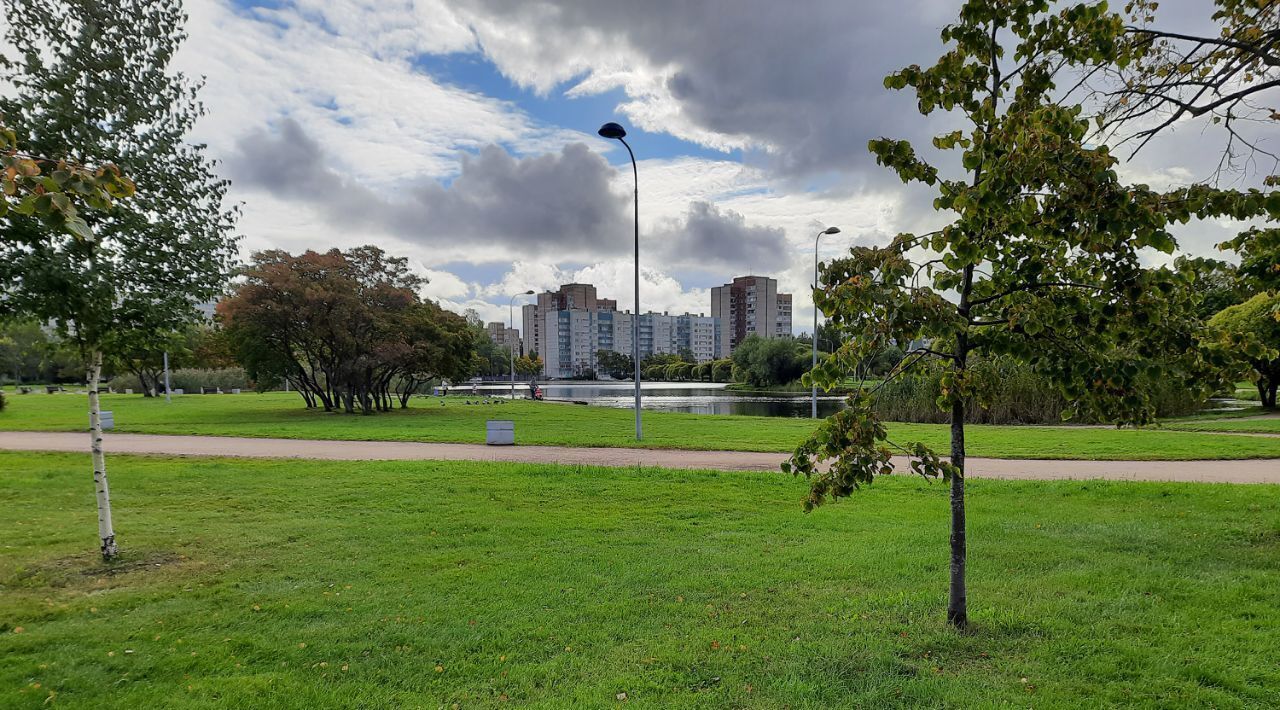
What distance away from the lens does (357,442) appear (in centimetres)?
1841

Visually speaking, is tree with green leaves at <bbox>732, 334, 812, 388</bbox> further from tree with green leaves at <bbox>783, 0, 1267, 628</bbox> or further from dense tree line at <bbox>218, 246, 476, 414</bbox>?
tree with green leaves at <bbox>783, 0, 1267, 628</bbox>

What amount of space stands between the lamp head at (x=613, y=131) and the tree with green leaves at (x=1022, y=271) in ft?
40.3

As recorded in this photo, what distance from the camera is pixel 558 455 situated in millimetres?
15469

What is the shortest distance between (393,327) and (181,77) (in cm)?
2331

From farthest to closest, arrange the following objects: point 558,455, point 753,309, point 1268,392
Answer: point 753,309 → point 1268,392 → point 558,455

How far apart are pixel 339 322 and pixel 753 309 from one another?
15121 centimetres

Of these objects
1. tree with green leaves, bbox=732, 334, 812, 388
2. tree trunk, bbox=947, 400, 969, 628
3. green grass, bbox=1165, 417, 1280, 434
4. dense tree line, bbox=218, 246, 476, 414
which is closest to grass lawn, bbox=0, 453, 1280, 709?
tree trunk, bbox=947, 400, 969, 628

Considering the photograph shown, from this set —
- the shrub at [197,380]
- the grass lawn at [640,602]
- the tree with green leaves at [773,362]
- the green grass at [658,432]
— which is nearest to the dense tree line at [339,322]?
the green grass at [658,432]

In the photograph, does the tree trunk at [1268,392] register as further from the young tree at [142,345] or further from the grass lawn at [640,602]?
the young tree at [142,345]

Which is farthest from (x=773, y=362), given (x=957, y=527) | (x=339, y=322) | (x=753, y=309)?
(x=753, y=309)

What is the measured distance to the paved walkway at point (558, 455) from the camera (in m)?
12.3

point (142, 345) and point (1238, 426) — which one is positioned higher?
point (142, 345)

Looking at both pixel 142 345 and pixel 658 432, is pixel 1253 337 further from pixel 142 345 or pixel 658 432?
pixel 658 432

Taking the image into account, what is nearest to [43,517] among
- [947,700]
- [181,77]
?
[181,77]
